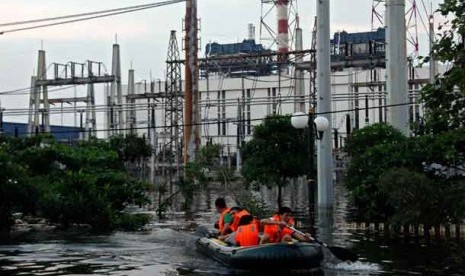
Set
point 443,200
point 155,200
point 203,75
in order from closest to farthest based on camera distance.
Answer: point 443,200 → point 155,200 → point 203,75

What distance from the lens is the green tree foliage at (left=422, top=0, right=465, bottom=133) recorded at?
1638 cm

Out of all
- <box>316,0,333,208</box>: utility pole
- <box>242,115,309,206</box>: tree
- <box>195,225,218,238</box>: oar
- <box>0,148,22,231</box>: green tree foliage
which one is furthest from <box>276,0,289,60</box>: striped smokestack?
<box>195,225,218,238</box>: oar

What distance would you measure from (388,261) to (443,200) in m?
3.28

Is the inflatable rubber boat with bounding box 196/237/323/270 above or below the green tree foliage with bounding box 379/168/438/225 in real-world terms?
below

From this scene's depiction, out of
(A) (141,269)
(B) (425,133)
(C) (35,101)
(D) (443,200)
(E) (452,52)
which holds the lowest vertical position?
(A) (141,269)

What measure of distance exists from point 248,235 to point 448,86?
6.10m

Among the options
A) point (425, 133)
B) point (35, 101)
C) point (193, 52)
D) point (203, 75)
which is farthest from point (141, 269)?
point (203, 75)

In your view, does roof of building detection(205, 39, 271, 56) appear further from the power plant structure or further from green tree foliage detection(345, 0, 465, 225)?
green tree foliage detection(345, 0, 465, 225)

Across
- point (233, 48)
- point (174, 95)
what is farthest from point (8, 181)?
point (233, 48)

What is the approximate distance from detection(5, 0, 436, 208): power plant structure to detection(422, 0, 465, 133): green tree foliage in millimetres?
15351

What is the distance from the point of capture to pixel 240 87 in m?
97.3

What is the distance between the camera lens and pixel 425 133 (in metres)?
23.1

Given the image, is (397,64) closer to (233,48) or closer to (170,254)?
(170,254)

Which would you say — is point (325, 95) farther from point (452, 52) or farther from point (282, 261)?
point (282, 261)
